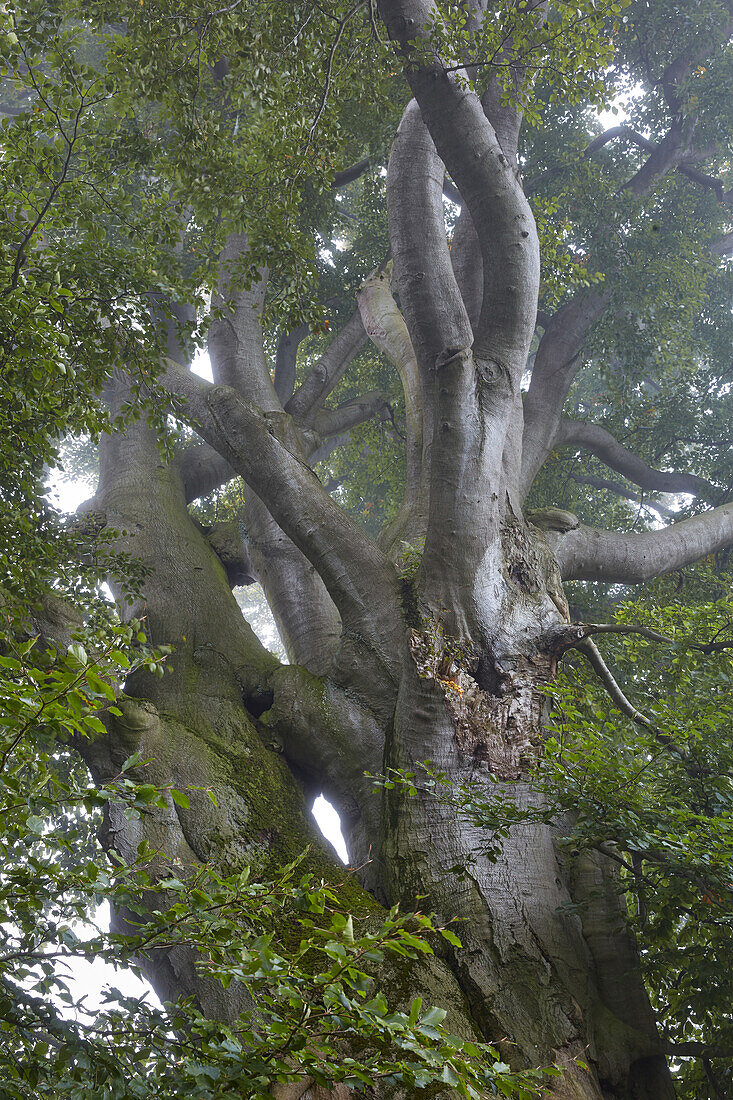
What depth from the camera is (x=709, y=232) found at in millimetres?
10125

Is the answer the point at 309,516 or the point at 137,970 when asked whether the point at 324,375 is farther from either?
the point at 137,970

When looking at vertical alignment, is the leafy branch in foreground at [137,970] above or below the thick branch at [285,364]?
below

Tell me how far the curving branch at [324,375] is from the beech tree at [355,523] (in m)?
0.91

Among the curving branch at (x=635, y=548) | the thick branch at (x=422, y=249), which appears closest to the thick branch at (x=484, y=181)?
the thick branch at (x=422, y=249)

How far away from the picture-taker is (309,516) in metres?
5.12

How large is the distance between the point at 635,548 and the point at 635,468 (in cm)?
357

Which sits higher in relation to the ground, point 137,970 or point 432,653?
point 432,653

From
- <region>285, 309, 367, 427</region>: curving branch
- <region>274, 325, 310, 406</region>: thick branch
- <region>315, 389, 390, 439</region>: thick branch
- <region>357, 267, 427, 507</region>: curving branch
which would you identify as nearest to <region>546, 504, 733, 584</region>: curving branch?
<region>357, 267, 427, 507</region>: curving branch

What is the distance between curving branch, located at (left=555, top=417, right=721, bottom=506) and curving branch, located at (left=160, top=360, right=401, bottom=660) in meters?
4.78

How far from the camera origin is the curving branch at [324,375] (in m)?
7.94

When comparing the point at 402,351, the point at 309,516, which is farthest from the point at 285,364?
the point at 309,516

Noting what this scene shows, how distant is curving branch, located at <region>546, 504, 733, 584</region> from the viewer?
19.1ft

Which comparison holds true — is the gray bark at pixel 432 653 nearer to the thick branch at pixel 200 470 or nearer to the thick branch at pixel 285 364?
the thick branch at pixel 200 470

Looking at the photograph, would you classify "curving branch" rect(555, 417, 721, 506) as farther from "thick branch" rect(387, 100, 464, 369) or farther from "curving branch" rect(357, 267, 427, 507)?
"thick branch" rect(387, 100, 464, 369)
